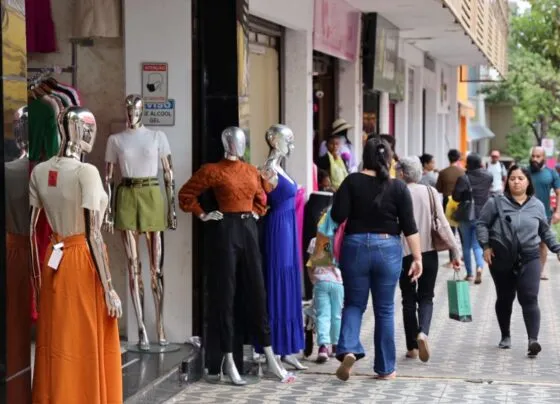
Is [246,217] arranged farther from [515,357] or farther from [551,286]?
[551,286]

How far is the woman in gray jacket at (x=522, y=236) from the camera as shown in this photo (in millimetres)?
9750

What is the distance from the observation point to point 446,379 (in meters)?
8.76

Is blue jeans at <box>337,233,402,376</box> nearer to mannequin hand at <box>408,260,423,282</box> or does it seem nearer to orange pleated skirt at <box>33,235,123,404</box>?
mannequin hand at <box>408,260,423,282</box>

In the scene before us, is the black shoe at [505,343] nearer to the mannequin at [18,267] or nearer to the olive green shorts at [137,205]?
the olive green shorts at [137,205]

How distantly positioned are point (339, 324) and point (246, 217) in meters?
1.43

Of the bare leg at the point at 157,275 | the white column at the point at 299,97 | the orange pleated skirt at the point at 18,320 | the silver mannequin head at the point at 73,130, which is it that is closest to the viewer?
the orange pleated skirt at the point at 18,320

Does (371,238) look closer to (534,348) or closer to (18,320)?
(534,348)

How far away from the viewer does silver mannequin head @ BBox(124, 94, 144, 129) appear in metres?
8.35

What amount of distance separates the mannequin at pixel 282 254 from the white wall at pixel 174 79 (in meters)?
0.72

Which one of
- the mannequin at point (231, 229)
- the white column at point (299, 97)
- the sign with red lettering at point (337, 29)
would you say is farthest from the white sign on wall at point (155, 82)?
the sign with red lettering at point (337, 29)

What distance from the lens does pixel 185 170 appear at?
8.90m

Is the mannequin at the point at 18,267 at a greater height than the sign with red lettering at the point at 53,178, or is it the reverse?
the sign with red lettering at the point at 53,178

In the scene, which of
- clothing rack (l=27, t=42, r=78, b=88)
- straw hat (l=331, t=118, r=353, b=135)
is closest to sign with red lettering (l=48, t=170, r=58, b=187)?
clothing rack (l=27, t=42, r=78, b=88)

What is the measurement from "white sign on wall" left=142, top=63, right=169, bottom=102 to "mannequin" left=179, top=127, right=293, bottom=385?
2.92 feet
